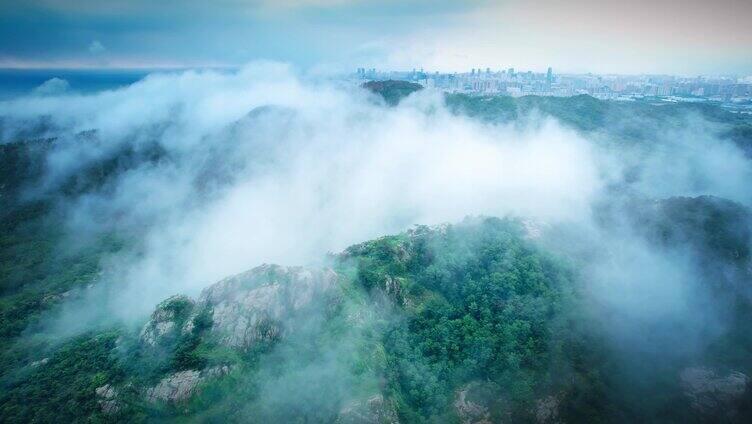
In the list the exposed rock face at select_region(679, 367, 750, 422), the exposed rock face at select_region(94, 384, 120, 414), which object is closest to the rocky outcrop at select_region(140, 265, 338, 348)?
the exposed rock face at select_region(94, 384, 120, 414)

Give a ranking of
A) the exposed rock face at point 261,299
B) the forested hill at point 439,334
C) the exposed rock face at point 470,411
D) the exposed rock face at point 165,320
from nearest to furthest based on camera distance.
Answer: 1. the forested hill at point 439,334
2. the exposed rock face at point 470,411
3. the exposed rock face at point 165,320
4. the exposed rock face at point 261,299

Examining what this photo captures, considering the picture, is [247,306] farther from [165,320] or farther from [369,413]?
[369,413]

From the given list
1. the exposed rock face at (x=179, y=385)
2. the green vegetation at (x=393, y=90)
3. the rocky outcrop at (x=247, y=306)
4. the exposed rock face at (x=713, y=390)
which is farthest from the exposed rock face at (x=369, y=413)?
the green vegetation at (x=393, y=90)

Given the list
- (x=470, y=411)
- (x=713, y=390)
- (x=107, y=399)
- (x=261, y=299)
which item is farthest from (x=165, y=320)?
(x=713, y=390)

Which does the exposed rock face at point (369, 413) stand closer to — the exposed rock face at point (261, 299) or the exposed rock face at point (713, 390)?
the exposed rock face at point (261, 299)

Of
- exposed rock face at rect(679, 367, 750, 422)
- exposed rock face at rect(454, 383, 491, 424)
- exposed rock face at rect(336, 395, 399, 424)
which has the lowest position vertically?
exposed rock face at rect(454, 383, 491, 424)

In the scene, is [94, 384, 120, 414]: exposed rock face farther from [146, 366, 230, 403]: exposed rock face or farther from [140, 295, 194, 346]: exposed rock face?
[140, 295, 194, 346]: exposed rock face
